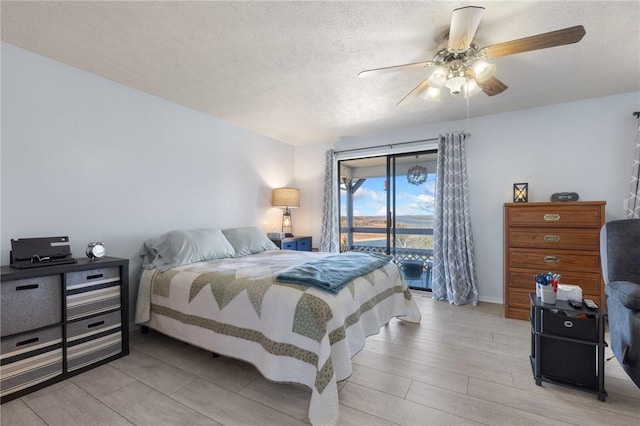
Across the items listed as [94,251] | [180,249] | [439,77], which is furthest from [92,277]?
[439,77]

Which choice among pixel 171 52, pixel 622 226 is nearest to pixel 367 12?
pixel 171 52

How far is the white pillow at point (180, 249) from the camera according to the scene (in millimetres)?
2678

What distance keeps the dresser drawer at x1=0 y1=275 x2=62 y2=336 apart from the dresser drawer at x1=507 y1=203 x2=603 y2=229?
162 inches

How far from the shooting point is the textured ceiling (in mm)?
1755

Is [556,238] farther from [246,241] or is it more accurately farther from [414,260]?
[246,241]

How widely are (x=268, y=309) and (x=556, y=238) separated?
3035mm

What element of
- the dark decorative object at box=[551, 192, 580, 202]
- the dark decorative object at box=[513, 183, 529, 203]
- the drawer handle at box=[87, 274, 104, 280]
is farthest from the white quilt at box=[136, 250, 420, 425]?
the dark decorative object at box=[551, 192, 580, 202]

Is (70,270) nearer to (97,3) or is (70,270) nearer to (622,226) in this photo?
(97,3)

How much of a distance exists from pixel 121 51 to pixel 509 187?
427 cm

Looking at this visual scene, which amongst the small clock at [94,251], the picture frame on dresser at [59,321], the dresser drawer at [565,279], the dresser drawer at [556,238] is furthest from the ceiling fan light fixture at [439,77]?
the small clock at [94,251]

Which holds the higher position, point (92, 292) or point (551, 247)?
point (551, 247)

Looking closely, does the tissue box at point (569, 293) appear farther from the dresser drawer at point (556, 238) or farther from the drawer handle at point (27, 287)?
the drawer handle at point (27, 287)

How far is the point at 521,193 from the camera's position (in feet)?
11.0

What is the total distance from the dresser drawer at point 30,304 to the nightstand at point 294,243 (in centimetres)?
257
